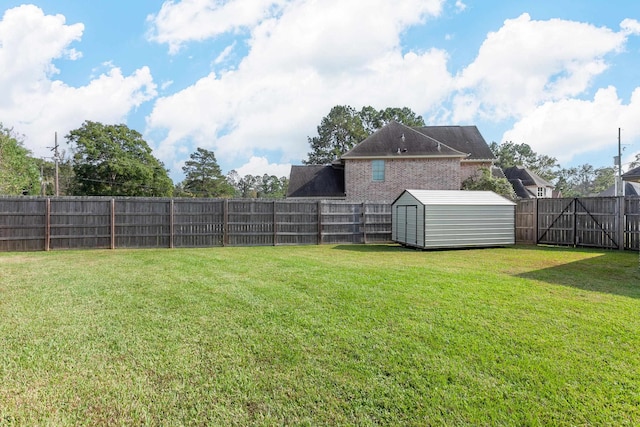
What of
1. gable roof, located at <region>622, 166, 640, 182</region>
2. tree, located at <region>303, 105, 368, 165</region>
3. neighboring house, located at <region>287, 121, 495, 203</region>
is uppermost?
tree, located at <region>303, 105, 368, 165</region>

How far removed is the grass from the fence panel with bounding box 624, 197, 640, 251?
282 inches

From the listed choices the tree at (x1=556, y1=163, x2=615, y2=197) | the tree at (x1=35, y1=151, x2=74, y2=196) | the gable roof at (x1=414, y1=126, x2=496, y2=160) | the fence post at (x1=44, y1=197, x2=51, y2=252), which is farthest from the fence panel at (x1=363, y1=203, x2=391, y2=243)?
the tree at (x1=556, y1=163, x2=615, y2=197)

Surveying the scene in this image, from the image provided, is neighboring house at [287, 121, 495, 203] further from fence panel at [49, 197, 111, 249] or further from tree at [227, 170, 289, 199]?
tree at [227, 170, 289, 199]

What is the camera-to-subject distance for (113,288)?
5.38 metres

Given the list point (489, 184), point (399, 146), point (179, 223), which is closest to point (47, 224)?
point (179, 223)

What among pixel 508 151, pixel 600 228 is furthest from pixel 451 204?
pixel 508 151

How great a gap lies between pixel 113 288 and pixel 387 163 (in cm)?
1635

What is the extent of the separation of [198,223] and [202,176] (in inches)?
1304

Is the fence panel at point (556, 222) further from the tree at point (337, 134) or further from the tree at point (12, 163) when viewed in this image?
the tree at point (12, 163)

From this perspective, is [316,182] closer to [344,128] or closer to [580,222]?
[580,222]

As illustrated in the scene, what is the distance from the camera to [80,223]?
11.3 meters

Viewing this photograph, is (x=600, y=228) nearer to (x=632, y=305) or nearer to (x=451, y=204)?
(x=451, y=204)

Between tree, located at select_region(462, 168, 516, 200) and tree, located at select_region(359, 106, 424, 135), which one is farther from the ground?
tree, located at select_region(359, 106, 424, 135)

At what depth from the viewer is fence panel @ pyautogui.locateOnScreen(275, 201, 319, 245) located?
13.0m
